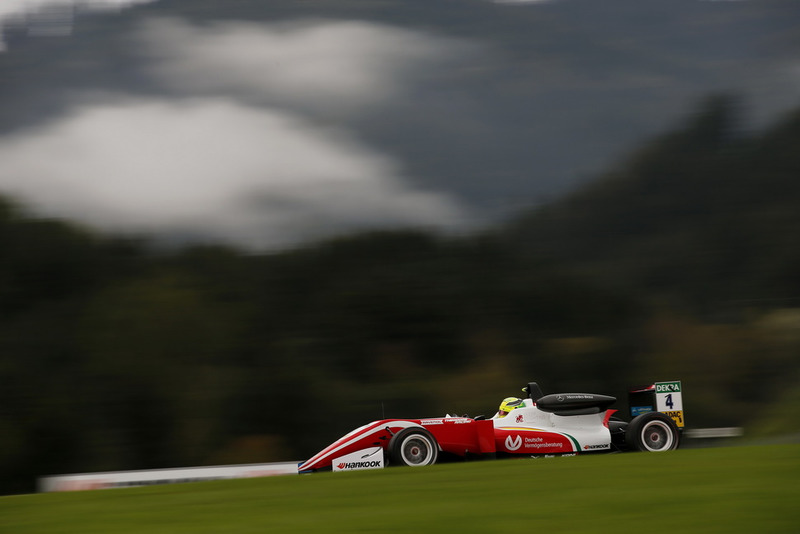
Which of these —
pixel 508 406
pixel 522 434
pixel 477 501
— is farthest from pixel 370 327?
pixel 477 501

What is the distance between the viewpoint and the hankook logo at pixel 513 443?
659cm

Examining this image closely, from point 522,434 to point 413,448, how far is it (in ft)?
3.33

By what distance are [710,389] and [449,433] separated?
7.08 meters

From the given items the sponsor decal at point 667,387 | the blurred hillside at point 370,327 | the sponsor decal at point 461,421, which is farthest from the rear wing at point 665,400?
the blurred hillside at point 370,327

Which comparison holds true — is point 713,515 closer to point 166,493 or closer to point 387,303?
point 166,493

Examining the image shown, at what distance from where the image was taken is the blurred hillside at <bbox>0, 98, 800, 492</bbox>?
11.4 m

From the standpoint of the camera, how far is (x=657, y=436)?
659 centimetres

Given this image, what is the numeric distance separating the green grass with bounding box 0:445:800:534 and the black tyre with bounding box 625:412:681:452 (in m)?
1.65

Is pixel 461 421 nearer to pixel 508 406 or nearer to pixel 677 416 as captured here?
pixel 508 406

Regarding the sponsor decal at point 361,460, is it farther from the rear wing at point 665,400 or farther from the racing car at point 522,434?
the rear wing at point 665,400

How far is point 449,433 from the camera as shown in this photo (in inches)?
251

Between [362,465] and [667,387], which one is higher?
[667,387]

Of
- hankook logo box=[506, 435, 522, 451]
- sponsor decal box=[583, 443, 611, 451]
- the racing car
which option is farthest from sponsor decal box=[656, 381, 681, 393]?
hankook logo box=[506, 435, 522, 451]

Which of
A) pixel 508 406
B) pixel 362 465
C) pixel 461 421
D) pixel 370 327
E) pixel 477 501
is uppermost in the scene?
pixel 370 327
